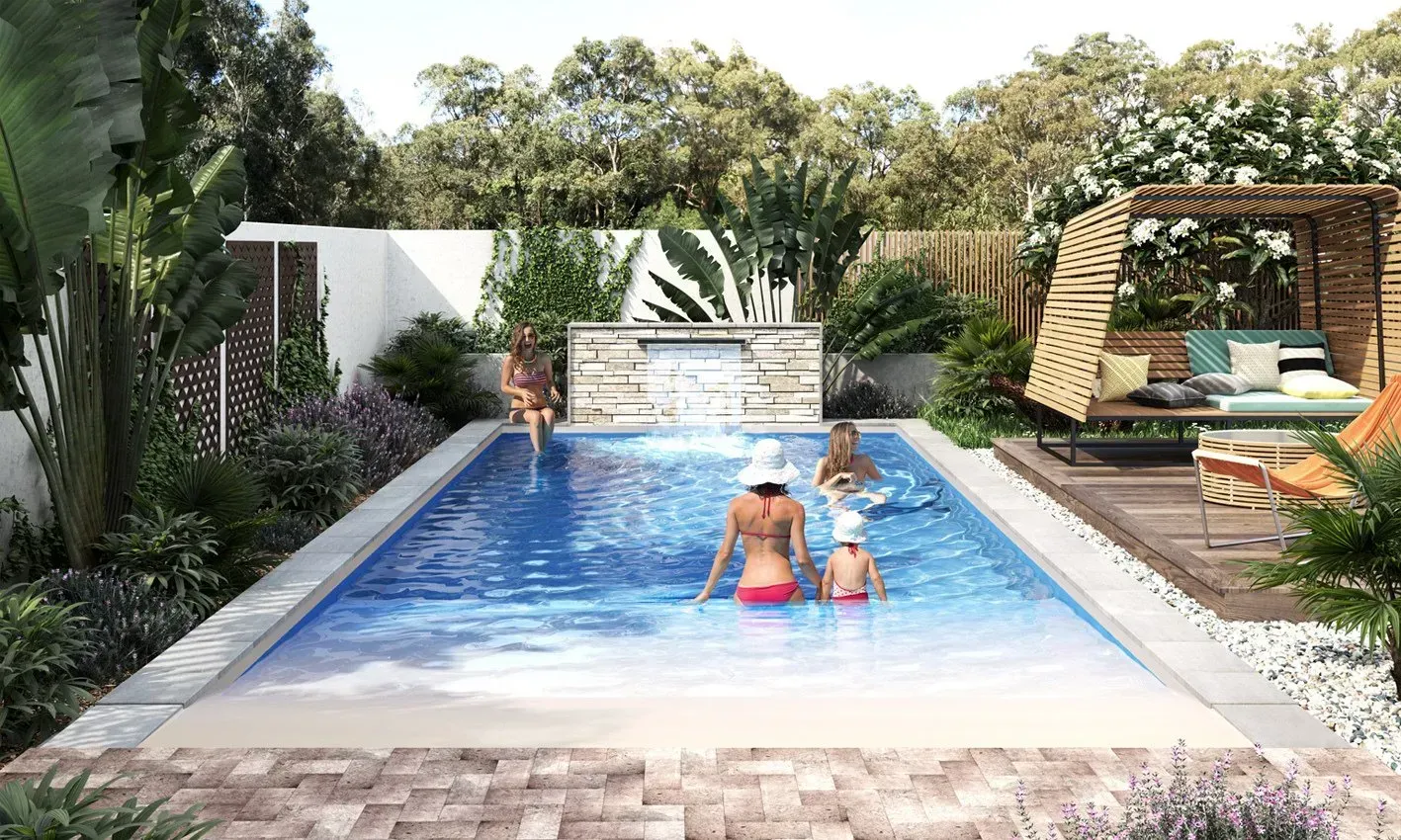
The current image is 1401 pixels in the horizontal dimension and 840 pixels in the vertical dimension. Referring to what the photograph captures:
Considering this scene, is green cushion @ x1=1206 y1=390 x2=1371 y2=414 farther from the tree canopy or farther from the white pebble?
the tree canopy

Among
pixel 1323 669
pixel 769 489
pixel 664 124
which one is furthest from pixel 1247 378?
pixel 664 124

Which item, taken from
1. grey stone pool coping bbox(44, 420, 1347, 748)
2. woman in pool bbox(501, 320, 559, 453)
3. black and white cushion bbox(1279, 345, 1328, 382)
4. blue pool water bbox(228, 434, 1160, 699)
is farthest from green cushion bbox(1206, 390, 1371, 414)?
woman in pool bbox(501, 320, 559, 453)

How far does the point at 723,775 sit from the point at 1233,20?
61404 mm

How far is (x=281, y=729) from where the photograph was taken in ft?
16.9

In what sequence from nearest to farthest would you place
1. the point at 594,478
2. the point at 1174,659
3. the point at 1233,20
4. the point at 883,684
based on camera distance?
the point at 1174,659 < the point at 883,684 < the point at 594,478 < the point at 1233,20

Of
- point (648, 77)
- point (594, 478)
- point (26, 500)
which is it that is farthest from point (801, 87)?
point (26, 500)

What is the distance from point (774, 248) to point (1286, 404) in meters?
7.12

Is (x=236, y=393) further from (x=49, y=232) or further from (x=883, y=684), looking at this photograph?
(x=883, y=684)

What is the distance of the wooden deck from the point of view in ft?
22.4

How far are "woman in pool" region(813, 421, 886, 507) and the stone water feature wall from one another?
19.3ft

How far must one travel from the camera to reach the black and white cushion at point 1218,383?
12.4 meters

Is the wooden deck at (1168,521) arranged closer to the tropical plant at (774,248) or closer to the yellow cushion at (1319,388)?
the yellow cushion at (1319,388)

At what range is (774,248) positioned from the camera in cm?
1673

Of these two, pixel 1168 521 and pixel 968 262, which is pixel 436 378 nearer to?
pixel 968 262
